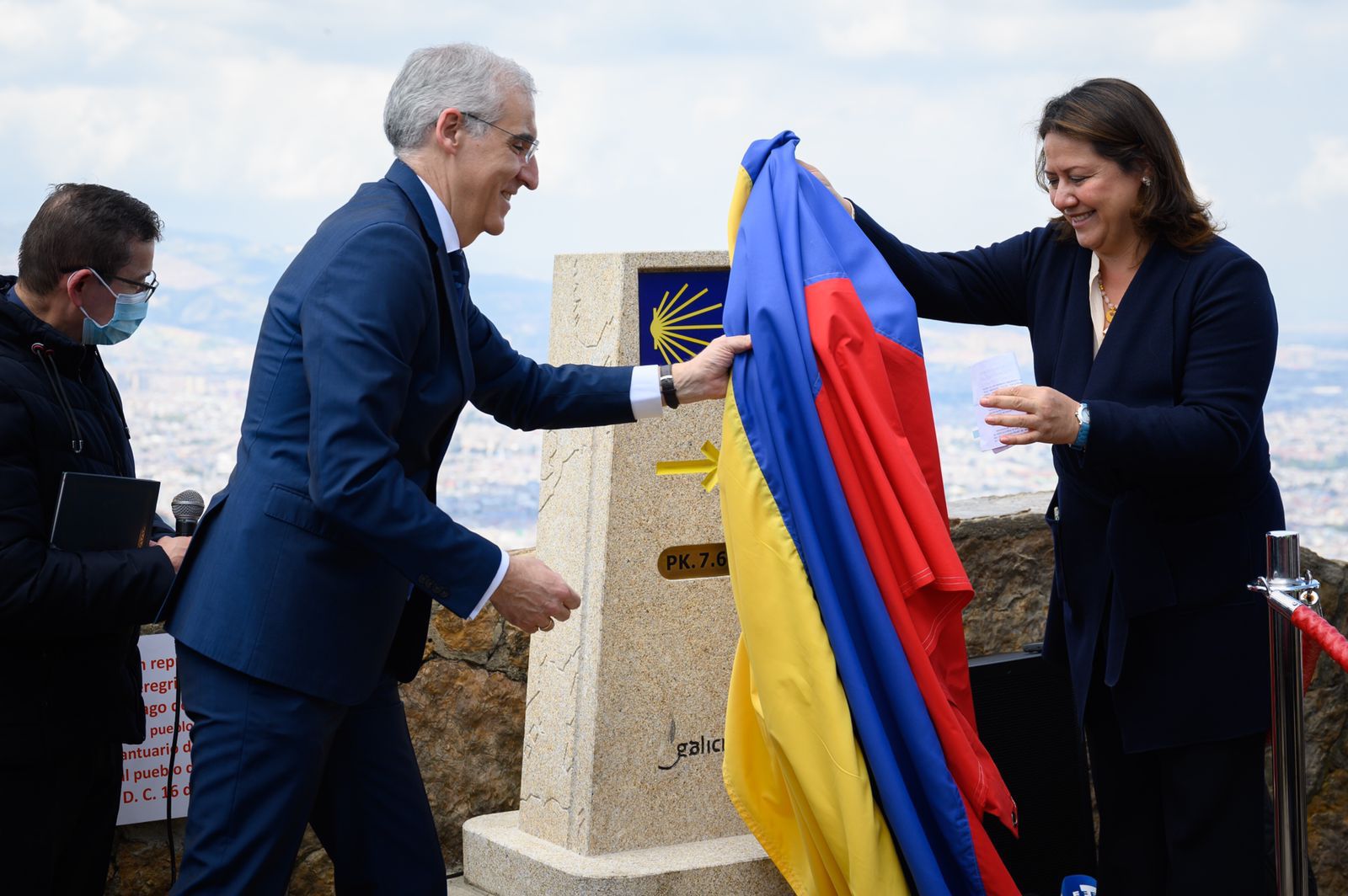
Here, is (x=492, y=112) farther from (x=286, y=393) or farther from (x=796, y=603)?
(x=796, y=603)

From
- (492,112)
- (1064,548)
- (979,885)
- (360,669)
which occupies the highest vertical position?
(492,112)

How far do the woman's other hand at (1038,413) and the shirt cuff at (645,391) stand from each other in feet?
2.09

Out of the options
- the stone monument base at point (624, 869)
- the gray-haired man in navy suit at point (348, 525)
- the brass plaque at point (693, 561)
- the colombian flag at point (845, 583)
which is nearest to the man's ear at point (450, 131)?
the gray-haired man in navy suit at point (348, 525)

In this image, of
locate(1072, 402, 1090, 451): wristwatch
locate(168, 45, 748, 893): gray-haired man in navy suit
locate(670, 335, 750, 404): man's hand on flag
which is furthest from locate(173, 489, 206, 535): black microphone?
locate(1072, 402, 1090, 451): wristwatch

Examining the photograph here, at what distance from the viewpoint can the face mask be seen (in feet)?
8.20

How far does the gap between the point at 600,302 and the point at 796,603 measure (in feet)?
3.00

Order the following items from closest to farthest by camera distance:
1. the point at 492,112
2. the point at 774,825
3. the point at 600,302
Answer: the point at 492,112, the point at 774,825, the point at 600,302

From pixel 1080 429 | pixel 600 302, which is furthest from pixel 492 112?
pixel 1080 429

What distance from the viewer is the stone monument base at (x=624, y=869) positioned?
2.97 meters

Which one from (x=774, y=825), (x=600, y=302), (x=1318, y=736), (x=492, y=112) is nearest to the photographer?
(x=492, y=112)

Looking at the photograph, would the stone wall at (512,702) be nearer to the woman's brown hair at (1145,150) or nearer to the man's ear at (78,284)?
the man's ear at (78,284)

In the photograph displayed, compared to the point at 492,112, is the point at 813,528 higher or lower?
lower

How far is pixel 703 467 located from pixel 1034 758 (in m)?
1.08

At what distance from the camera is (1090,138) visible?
251 centimetres
